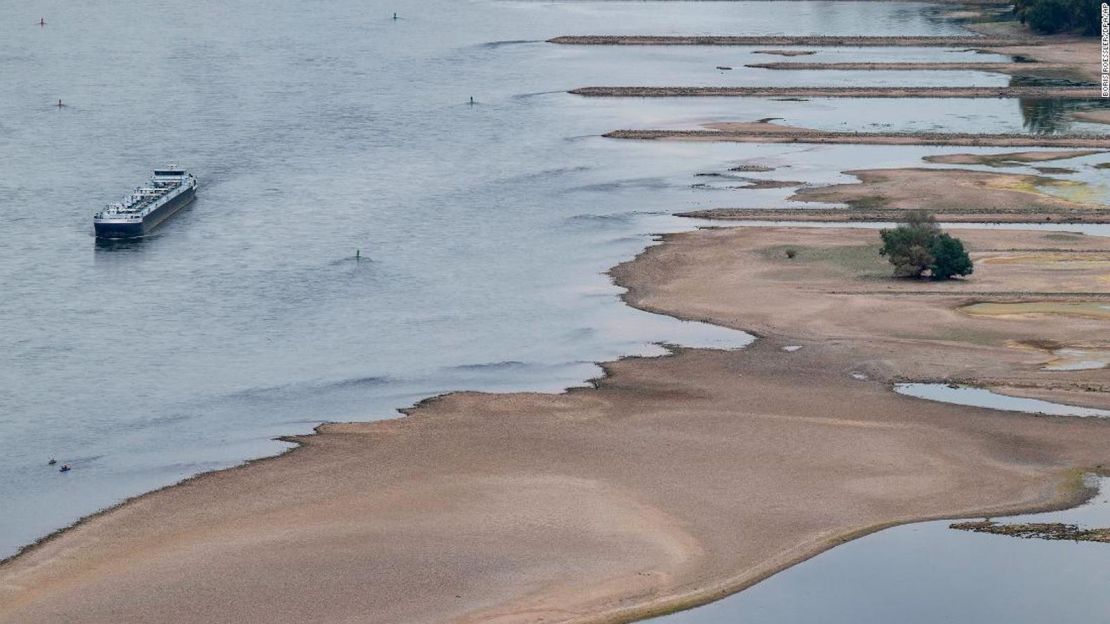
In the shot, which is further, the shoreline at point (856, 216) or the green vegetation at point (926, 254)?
the shoreline at point (856, 216)

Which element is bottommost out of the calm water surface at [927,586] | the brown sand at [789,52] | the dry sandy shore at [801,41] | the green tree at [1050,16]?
the calm water surface at [927,586]

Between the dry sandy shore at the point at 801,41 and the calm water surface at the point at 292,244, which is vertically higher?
the dry sandy shore at the point at 801,41

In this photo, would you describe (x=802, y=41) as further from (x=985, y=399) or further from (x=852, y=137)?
(x=985, y=399)

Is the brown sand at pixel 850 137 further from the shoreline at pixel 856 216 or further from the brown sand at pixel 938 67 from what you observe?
the brown sand at pixel 938 67

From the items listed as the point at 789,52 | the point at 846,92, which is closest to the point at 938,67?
the point at 846,92

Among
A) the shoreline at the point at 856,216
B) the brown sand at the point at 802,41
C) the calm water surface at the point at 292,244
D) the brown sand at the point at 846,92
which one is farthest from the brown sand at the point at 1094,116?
the brown sand at the point at 802,41

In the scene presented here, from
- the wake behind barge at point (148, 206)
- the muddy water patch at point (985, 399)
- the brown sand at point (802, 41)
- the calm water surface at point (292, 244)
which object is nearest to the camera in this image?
the muddy water patch at point (985, 399)
